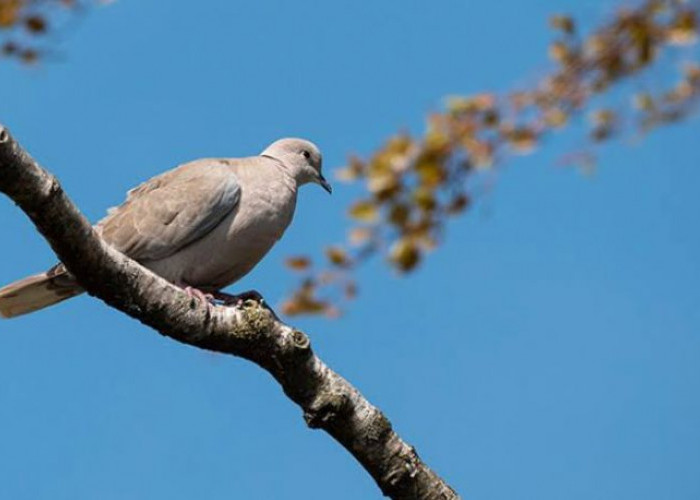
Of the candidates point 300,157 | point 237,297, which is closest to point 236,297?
point 237,297

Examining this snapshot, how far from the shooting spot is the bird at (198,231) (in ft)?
19.2

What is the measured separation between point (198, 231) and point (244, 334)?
1431 millimetres

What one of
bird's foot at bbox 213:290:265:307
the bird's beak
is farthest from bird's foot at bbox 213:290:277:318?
the bird's beak

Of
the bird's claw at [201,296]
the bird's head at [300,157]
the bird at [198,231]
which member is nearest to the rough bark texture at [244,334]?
the bird's claw at [201,296]

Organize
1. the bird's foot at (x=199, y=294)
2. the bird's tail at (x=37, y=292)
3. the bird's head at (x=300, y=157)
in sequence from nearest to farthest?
the bird's foot at (x=199, y=294) → the bird's tail at (x=37, y=292) → the bird's head at (x=300, y=157)

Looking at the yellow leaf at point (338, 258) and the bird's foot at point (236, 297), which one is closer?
the yellow leaf at point (338, 258)

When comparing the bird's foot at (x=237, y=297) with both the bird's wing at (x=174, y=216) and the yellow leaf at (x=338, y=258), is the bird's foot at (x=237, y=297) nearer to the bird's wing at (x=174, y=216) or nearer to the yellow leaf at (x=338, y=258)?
the bird's wing at (x=174, y=216)

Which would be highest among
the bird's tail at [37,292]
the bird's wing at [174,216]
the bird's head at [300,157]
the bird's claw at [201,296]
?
the bird's head at [300,157]

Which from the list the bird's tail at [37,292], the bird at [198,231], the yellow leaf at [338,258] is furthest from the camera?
the bird at [198,231]

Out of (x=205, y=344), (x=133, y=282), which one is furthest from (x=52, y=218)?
(x=205, y=344)

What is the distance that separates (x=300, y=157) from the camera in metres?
6.91

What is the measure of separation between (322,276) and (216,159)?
4.29m

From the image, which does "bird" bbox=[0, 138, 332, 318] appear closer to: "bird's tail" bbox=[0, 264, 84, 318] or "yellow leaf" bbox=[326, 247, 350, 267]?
"bird's tail" bbox=[0, 264, 84, 318]

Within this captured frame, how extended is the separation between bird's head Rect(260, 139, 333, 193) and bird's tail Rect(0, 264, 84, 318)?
154 cm
